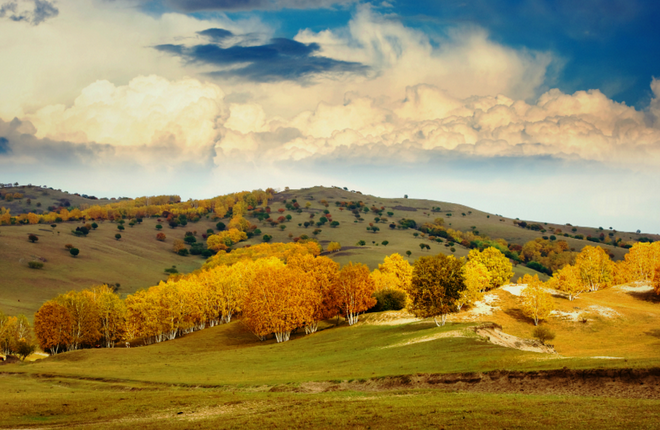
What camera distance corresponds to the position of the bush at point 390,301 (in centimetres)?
10275

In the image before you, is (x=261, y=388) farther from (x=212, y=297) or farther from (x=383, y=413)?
(x=212, y=297)

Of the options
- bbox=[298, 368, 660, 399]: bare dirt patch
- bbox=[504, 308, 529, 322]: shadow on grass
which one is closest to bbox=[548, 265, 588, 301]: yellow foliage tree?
bbox=[504, 308, 529, 322]: shadow on grass

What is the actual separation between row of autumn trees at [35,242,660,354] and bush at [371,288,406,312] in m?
1.77

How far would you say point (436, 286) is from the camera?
7100 cm

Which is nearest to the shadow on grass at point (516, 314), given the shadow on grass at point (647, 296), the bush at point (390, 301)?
the bush at point (390, 301)

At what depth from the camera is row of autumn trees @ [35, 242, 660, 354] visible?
246ft

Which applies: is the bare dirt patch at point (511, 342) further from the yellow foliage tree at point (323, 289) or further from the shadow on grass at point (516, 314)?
the yellow foliage tree at point (323, 289)

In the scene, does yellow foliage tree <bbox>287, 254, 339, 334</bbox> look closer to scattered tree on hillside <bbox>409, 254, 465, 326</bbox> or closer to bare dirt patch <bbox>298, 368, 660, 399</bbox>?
scattered tree on hillside <bbox>409, 254, 465, 326</bbox>

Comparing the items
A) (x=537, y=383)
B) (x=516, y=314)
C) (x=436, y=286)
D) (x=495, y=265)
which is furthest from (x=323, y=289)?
(x=537, y=383)

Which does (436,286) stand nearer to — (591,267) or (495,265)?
(495,265)

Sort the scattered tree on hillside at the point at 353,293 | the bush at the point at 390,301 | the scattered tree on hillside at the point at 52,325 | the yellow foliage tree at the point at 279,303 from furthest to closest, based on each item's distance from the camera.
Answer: the bush at the point at 390,301 → the scattered tree on hillside at the point at 353,293 → the scattered tree on hillside at the point at 52,325 → the yellow foliage tree at the point at 279,303

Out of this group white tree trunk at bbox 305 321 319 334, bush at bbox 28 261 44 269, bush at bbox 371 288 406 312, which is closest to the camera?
white tree trunk at bbox 305 321 319 334

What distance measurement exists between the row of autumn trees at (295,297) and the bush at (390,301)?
69.6 inches

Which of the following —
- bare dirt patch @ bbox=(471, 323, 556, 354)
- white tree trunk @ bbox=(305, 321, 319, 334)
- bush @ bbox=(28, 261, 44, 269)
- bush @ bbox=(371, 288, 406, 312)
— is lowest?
white tree trunk @ bbox=(305, 321, 319, 334)
